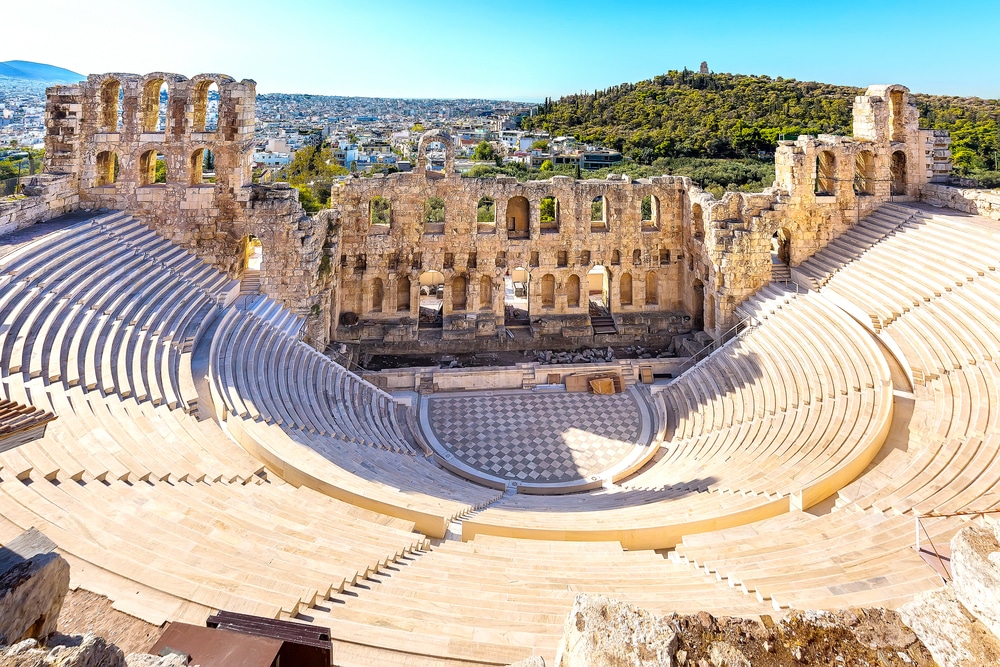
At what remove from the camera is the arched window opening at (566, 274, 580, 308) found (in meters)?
23.3

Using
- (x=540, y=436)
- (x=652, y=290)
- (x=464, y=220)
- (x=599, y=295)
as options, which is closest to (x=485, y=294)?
(x=464, y=220)

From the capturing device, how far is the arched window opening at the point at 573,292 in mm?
23312

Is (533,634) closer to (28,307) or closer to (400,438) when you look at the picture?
(400,438)

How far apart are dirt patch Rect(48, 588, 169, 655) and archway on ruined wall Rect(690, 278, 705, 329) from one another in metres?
21.1

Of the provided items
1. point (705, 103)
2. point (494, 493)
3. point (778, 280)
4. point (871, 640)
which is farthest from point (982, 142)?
point (871, 640)

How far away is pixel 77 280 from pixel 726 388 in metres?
16.9

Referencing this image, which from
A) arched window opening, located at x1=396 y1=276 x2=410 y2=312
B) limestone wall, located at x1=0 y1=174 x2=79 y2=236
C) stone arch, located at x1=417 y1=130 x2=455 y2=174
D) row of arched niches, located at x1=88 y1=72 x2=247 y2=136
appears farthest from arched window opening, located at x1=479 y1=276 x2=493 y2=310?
limestone wall, located at x1=0 y1=174 x2=79 y2=236

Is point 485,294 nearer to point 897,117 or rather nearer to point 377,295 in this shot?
point 377,295

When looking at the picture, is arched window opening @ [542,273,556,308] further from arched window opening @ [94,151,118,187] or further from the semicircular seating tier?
arched window opening @ [94,151,118,187]

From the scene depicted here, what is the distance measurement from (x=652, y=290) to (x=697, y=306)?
188 cm

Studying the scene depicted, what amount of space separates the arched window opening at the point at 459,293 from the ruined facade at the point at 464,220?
6 cm

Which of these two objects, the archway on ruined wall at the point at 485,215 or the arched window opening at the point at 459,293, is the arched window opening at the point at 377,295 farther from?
the archway on ruined wall at the point at 485,215

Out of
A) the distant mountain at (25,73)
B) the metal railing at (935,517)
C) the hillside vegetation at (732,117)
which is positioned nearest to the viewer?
the metal railing at (935,517)

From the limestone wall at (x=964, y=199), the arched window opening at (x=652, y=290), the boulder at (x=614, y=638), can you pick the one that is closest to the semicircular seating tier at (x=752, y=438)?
the arched window opening at (x=652, y=290)
